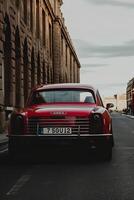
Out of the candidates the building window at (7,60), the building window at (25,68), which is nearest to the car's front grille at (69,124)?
the building window at (7,60)

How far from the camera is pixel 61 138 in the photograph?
1056 centimetres

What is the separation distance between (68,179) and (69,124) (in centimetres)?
228

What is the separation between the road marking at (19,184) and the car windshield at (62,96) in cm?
334

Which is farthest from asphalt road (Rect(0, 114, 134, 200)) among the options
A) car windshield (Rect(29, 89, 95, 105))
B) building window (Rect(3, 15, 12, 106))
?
building window (Rect(3, 15, 12, 106))

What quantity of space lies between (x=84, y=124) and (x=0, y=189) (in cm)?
340

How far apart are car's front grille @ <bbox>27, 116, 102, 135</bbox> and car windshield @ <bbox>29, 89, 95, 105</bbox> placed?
127 cm

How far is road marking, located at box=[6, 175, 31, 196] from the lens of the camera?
24.2ft

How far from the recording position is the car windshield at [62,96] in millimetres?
12023

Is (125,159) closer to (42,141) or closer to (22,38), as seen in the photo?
(42,141)

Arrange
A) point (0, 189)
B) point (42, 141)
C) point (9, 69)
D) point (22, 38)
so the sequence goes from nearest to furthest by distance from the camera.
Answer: point (0, 189), point (42, 141), point (9, 69), point (22, 38)

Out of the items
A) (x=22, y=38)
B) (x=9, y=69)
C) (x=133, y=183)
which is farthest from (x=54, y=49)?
(x=133, y=183)

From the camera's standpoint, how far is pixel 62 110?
10.8 m

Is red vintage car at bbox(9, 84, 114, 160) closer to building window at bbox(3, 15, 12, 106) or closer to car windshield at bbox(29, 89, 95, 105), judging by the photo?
car windshield at bbox(29, 89, 95, 105)

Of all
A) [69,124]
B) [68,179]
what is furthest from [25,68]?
[68,179]
